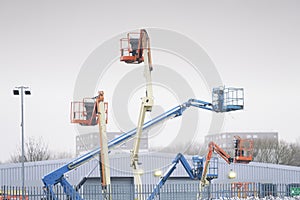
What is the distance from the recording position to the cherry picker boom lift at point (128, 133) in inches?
1384

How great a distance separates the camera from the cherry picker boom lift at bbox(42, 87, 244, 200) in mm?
35156

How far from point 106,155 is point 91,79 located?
4.59 meters

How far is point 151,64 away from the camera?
35312 mm

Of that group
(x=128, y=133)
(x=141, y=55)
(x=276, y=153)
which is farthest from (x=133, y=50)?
(x=276, y=153)

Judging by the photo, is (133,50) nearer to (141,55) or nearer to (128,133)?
(141,55)

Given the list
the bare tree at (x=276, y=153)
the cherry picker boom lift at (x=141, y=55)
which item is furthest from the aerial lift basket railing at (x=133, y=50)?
the bare tree at (x=276, y=153)

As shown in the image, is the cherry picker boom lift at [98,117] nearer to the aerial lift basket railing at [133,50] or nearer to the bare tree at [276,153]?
the aerial lift basket railing at [133,50]

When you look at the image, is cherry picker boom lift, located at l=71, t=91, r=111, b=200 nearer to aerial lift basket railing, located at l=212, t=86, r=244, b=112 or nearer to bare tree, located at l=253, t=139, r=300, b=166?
aerial lift basket railing, located at l=212, t=86, r=244, b=112

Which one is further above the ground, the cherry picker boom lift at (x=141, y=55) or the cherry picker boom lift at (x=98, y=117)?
the cherry picker boom lift at (x=141, y=55)

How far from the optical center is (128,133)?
1442 inches

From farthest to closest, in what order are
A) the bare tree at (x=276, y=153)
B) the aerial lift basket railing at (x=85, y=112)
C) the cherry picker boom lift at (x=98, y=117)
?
the bare tree at (x=276, y=153) < the aerial lift basket railing at (x=85, y=112) < the cherry picker boom lift at (x=98, y=117)

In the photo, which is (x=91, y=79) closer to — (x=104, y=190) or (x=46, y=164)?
(x=104, y=190)

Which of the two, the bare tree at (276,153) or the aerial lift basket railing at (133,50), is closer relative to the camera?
the aerial lift basket railing at (133,50)

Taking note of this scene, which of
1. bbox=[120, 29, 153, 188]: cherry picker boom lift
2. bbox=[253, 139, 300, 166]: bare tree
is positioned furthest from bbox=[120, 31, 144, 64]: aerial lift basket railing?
bbox=[253, 139, 300, 166]: bare tree
